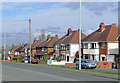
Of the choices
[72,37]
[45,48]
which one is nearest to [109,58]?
[72,37]

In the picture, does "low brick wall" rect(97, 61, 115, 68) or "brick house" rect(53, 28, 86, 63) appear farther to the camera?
"brick house" rect(53, 28, 86, 63)

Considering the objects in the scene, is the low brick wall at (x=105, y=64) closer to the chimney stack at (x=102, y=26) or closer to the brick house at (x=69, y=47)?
the chimney stack at (x=102, y=26)

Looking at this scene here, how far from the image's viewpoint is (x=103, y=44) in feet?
153

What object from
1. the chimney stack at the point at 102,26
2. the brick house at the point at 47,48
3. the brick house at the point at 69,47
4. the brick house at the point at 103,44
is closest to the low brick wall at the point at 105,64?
the brick house at the point at 103,44

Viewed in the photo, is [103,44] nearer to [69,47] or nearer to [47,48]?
[69,47]

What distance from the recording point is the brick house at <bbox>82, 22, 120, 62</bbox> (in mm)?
45062

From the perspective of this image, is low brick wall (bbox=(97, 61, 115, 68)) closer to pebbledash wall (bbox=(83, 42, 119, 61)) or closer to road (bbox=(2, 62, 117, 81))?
pebbledash wall (bbox=(83, 42, 119, 61))

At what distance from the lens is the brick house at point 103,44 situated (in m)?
45.1

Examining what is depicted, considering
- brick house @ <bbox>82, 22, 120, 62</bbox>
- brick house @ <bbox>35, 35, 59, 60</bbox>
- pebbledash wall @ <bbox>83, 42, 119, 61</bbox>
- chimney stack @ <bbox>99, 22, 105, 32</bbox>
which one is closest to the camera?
pebbledash wall @ <bbox>83, 42, 119, 61</bbox>

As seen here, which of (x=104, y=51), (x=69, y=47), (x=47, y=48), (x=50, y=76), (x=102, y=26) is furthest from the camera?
(x=47, y=48)

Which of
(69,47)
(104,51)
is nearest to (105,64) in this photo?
(104,51)

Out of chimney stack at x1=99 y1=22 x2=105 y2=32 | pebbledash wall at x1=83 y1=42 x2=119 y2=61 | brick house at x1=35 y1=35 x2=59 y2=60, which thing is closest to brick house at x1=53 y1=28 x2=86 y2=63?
pebbledash wall at x1=83 y1=42 x2=119 y2=61

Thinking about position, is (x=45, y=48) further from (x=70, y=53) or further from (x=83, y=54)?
(x=83, y=54)

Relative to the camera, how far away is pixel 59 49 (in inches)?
2511
